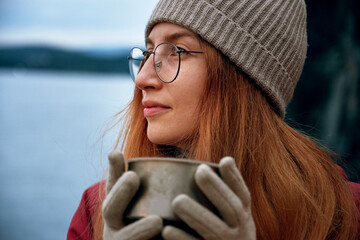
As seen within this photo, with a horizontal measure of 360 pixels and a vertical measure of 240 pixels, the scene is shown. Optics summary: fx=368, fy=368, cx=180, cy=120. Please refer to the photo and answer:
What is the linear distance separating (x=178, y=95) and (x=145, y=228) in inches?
24.9

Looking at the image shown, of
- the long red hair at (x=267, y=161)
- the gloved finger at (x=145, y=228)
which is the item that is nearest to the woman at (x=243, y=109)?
the long red hair at (x=267, y=161)

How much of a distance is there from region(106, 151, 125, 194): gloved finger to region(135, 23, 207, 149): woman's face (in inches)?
17.0

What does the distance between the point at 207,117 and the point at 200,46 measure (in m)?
0.27

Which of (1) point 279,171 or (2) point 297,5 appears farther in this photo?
(2) point 297,5

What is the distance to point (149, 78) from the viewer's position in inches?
54.1

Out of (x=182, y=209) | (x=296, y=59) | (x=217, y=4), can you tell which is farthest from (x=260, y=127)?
(x=182, y=209)

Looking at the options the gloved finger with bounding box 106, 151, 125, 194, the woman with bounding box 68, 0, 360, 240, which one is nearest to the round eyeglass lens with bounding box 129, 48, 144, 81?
the woman with bounding box 68, 0, 360, 240

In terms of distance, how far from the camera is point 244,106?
1.39 meters

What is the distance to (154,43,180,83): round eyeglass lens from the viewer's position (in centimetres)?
135

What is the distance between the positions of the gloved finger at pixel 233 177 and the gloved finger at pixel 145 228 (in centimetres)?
18

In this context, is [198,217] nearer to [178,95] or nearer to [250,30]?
[178,95]

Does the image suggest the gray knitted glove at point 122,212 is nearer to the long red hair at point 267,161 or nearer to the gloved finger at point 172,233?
the gloved finger at point 172,233

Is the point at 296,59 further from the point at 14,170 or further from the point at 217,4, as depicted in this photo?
the point at 14,170

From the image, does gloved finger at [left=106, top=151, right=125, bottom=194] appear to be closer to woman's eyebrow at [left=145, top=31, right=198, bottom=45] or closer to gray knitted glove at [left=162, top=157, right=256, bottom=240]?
gray knitted glove at [left=162, top=157, right=256, bottom=240]
